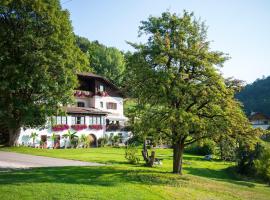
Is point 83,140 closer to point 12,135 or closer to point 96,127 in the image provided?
point 96,127

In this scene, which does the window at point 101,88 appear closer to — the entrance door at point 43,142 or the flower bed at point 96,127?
the flower bed at point 96,127

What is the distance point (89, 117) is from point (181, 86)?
37.9 metres

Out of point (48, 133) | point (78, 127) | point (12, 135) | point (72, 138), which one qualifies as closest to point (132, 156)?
point (12, 135)

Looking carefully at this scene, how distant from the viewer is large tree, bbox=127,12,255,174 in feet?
74.5

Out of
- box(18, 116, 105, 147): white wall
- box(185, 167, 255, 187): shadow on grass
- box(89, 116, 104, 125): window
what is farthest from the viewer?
box(89, 116, 104, 125): window

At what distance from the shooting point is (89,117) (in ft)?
193

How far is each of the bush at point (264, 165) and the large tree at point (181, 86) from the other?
1558cm

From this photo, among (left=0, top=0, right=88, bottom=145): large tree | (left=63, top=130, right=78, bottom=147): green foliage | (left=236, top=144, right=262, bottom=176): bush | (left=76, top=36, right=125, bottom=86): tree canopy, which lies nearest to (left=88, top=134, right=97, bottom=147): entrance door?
(left=63, top=130, right=78, bottom=147): green foliage

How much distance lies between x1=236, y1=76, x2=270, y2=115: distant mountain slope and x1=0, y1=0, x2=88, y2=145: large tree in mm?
104518

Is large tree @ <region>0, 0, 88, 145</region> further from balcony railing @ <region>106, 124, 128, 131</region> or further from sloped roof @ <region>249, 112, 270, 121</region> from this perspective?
sloped roof @ <region>249, 112, 270, 121</region>

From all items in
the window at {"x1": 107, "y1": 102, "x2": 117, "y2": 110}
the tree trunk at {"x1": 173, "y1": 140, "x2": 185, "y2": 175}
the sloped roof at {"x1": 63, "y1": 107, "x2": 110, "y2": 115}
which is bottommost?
the tree trunk at {"x1": 173, "y1": 140, "x2": 185, "y2": 175}

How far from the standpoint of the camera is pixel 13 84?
36.6 m

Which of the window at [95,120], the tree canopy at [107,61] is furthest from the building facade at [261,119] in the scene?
the window at [95,120]

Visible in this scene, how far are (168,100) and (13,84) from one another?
65.7 ft
